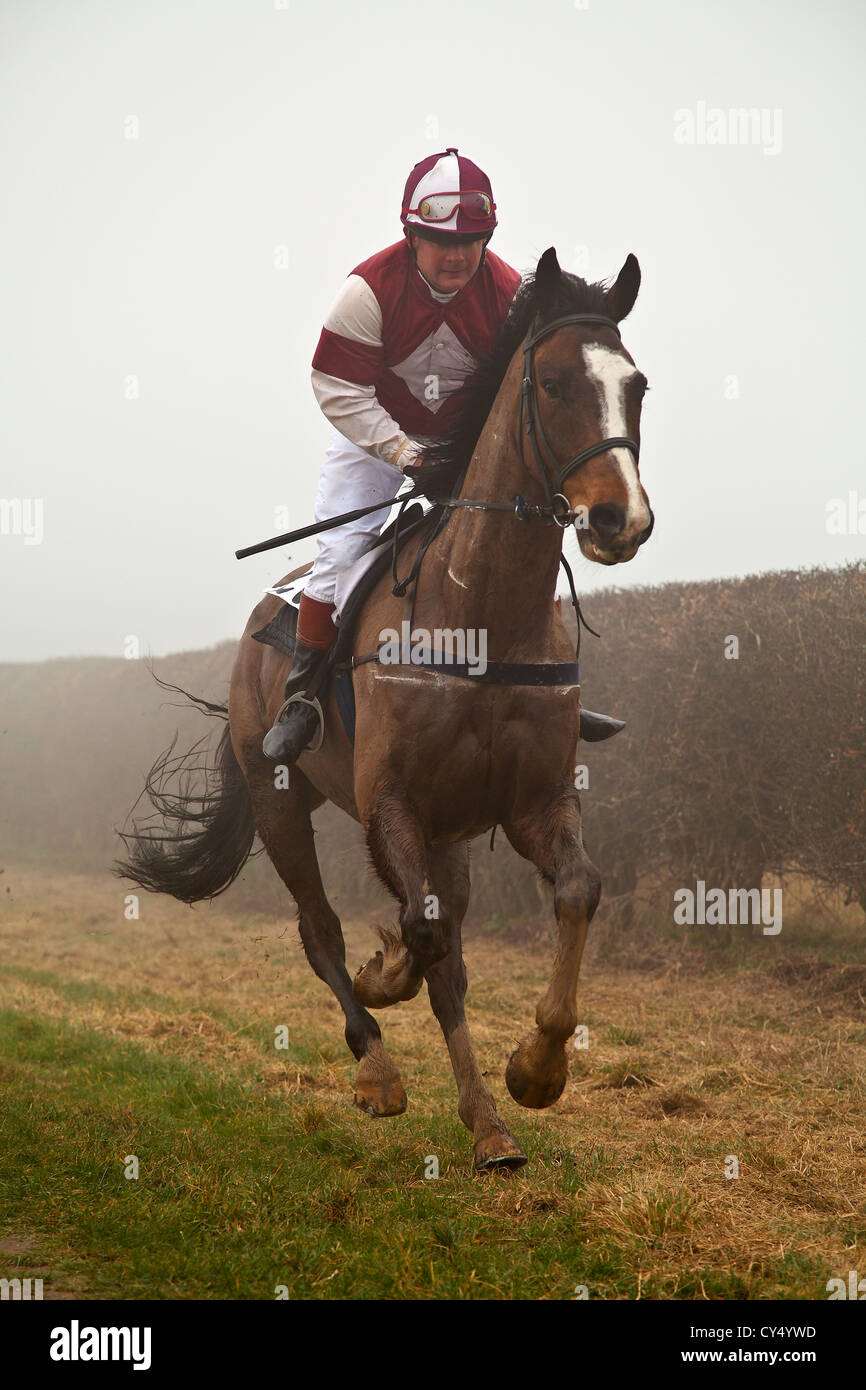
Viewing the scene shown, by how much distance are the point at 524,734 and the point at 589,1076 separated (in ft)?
10.3

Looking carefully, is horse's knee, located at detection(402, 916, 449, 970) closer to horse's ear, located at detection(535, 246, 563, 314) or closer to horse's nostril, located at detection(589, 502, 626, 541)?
horse's nostril, located at detection(589, 502, 626, 541)

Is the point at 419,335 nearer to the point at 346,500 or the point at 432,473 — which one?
the point at 432,473

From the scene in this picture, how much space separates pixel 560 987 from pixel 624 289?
2528 mm

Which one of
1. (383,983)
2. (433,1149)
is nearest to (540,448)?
(383,983)

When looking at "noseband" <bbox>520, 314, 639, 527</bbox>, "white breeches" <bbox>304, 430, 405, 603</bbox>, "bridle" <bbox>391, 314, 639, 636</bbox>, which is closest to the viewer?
"bridle" <bbox>391, 314, 639, 636</bbox>

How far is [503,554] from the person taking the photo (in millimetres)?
4395

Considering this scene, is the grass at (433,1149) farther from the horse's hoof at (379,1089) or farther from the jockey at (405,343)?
the jockey at (405,343)

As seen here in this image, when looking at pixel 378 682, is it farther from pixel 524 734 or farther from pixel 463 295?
pixel 463 295

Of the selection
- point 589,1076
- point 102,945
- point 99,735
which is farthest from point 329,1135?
point 99,735

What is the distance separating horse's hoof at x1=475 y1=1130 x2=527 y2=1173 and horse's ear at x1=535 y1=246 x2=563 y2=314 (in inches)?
128

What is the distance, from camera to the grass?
3.71m

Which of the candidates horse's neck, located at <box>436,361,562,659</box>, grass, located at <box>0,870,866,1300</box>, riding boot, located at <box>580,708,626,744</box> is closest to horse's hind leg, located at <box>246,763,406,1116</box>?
grass, located at <box>0,870,866,1300</box>

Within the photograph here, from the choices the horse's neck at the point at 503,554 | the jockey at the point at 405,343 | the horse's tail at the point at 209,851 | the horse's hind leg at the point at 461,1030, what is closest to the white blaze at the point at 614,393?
the horse's neck at the point at 503,554

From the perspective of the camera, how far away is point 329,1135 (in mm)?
5348
